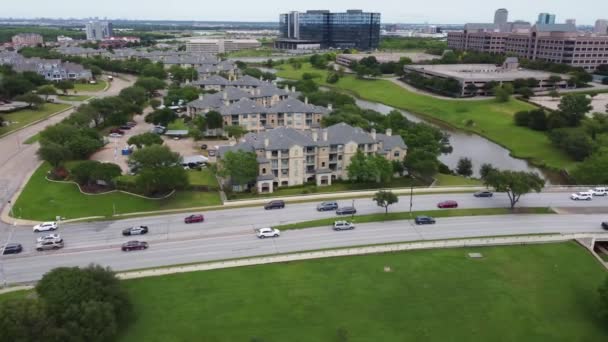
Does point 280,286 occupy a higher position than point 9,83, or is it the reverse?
point 9,83

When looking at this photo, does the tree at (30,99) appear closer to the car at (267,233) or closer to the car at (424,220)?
the car at (267,233)

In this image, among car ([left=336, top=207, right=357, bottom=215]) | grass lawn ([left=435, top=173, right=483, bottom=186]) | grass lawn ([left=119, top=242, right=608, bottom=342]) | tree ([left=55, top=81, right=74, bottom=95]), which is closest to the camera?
grass lawn ([left=119, top=242, right=608, bottom=342])

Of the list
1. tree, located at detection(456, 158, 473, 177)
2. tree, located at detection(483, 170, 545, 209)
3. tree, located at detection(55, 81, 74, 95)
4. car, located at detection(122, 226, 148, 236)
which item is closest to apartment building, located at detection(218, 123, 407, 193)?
tree, located at detection(456, 158, 473, 177)

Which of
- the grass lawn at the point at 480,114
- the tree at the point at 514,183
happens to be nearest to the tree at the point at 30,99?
the grass lawn at the point at 480,114

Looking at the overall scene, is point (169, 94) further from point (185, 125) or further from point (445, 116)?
point (445, 116)

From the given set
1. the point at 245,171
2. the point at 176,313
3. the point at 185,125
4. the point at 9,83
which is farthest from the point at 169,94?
the point at 176,313

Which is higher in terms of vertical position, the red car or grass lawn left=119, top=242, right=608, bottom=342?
the red car

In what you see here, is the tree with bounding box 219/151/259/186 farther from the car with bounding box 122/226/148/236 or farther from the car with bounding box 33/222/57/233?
the car with bounding box 33/222/57/233

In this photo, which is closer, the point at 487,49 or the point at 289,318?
the point at 289,318
